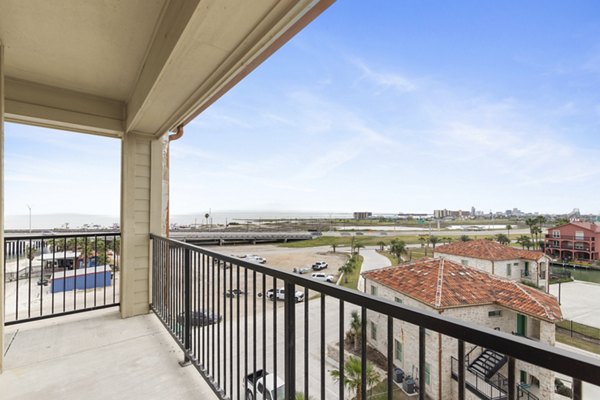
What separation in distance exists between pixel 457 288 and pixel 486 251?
6.99 feet

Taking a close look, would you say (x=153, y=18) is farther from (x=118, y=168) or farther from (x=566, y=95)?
(x=566, y=95)

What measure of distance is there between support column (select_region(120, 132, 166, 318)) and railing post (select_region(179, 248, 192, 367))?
122 centimetres

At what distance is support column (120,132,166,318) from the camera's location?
2.79 meters

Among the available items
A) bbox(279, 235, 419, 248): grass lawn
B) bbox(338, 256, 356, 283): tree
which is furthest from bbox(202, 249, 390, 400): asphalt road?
bbox(338, 256, 356, 283): tree

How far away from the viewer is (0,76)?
5.80ft

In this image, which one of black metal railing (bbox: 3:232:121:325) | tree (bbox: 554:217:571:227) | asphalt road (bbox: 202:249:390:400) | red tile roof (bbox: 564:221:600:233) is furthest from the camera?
tree (bbox: 554:217:571:227)

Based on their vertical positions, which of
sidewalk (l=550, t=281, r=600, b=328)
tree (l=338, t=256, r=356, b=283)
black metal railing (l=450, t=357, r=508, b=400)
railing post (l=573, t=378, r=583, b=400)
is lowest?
sidewalk (l=550, t=281, r=600, b=328)

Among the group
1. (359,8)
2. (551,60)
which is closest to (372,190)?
(551,60)

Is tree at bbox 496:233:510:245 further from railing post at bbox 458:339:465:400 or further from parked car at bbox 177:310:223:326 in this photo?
railing post at bbox 458:339:465:400

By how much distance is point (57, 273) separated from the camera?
10.7 ft

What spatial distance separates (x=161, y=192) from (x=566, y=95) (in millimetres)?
10179

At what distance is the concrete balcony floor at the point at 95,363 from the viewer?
1.69 metres

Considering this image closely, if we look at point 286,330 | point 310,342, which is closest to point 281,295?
point 286,330

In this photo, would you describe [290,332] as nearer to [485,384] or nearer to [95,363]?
[485,384]
